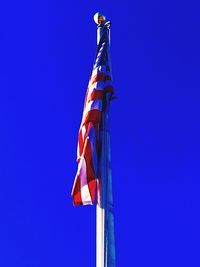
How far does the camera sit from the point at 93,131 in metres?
14.9

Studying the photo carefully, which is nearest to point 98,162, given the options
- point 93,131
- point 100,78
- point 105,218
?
point 93,131

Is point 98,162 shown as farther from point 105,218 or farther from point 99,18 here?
point 99,18

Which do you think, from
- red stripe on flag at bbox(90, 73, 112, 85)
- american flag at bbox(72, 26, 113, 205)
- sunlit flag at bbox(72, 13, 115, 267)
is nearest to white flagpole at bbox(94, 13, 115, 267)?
sunlit flag at bbox(72, 13, 115, 267)

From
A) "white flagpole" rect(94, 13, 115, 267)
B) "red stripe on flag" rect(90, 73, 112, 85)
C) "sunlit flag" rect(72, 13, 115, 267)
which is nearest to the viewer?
"white flagpole" rect(94, 13, 115, 267)

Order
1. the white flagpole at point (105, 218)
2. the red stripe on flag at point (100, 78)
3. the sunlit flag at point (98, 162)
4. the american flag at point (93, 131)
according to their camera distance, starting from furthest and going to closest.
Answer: the red stripe on flag at point (100, 78), the american flag at point (93, 131), the sunlit flag at point (98, 162), the white flagpole at point (105, 218)

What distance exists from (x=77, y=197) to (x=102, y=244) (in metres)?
1.41

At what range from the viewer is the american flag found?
13914 mm

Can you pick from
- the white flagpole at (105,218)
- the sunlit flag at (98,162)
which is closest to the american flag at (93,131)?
the sunlit flag at (98,162)

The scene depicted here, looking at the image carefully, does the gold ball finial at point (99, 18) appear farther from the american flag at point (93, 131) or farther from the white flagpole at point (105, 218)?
the white flagpole at point (105, 218)

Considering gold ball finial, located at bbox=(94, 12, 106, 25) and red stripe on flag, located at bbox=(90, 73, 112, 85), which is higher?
gold ball finial, located at bbox=(94, 12, 106, 25)

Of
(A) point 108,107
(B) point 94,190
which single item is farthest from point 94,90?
(B) point 94,190

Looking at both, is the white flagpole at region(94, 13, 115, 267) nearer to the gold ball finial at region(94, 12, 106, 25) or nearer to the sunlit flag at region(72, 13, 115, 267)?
the sunlit flag at region(72, 13, 115, 267)

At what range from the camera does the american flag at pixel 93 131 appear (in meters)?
13.9

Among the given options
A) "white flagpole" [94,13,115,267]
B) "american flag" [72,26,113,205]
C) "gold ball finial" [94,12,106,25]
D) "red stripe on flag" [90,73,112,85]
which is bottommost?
"white flagpole" [94,13,115,267]
